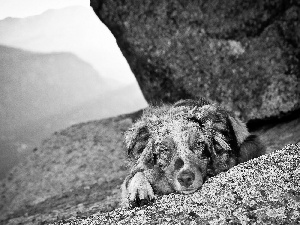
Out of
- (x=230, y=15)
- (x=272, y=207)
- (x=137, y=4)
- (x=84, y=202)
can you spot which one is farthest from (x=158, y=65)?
(x=272, y=207)

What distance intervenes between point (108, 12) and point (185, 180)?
3832 millimetres

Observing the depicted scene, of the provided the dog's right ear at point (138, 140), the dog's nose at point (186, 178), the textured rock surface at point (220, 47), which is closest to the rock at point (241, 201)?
the dog's nose at point (186, 178)

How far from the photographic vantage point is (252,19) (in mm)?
4016

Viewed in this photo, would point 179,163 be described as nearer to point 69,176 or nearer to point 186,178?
point 186,178

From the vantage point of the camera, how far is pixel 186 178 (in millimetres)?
2146

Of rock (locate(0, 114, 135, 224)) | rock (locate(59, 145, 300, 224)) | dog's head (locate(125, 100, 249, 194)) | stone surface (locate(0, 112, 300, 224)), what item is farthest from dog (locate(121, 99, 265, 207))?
rock (locate(0, 114, 135, 224))

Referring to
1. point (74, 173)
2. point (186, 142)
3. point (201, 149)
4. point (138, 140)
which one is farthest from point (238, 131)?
point (74, 173)

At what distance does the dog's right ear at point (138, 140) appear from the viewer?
10.1 ft

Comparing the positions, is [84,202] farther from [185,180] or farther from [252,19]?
[252,19]

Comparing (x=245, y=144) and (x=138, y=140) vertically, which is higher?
A: (x=138, y=140)

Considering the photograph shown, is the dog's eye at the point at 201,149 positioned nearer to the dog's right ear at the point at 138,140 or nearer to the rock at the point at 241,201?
the dog's right ear at the point at 138,140

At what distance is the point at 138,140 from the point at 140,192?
2.59ft

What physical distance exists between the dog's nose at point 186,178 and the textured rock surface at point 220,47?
2.60 m

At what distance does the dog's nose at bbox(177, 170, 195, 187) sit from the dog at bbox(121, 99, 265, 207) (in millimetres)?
24
